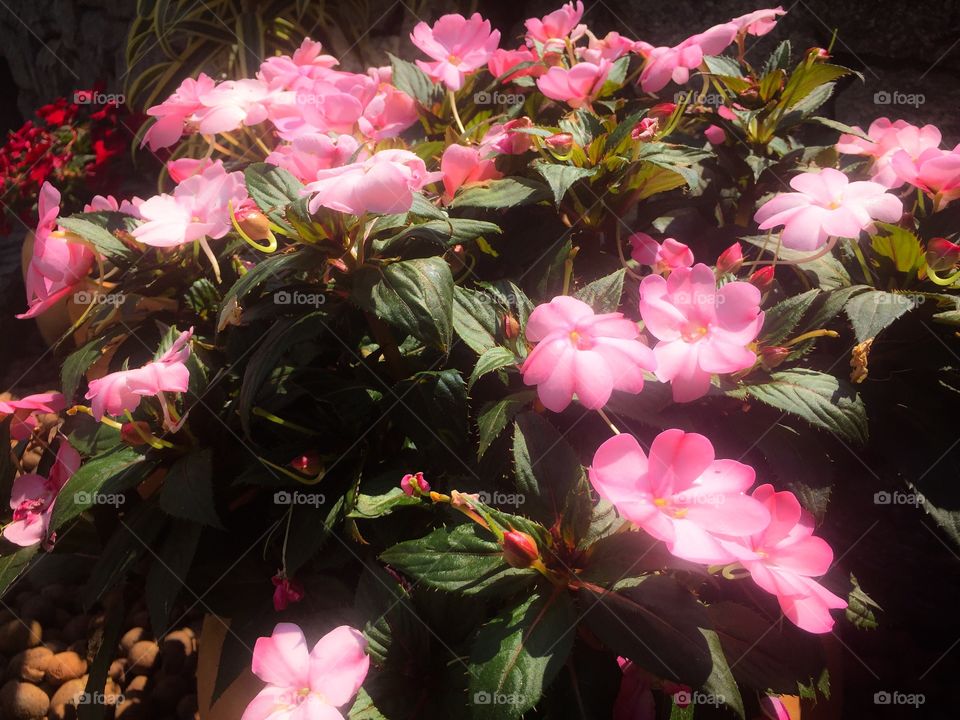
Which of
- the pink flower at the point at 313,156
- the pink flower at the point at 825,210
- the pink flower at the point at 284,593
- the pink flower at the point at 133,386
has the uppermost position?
the pink flower at the point at 313,156

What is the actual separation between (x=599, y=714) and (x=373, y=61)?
2543 mm

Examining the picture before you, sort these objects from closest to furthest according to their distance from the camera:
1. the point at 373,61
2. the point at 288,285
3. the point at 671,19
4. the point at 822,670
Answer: the point at 822,670 → the point at 288,285 → the point at 671,19 → the point at 373,61

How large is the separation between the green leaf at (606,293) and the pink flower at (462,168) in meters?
0.32

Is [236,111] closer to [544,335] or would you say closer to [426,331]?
[426,331]

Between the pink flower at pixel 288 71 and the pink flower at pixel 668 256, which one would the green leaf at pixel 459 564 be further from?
the pink flower at pixel 288 71

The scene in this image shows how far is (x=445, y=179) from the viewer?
3.64 ft

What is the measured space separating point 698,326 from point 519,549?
36cm

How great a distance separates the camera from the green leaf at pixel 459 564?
2.55ft

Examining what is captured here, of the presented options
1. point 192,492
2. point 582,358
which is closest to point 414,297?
point 582,358

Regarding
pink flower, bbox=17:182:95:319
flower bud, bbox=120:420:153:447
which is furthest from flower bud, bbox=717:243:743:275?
pink flower, bbox=17:182:95:319

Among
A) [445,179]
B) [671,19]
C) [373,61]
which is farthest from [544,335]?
[373,61]

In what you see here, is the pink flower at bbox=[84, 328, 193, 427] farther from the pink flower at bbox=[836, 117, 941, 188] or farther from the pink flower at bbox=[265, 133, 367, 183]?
the pink flower at bbox=[836, 117, 941, 188]

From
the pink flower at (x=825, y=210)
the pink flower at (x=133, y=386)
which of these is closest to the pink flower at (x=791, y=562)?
the pink flower at (x=825, y=210)

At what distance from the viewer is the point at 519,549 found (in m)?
0.73
